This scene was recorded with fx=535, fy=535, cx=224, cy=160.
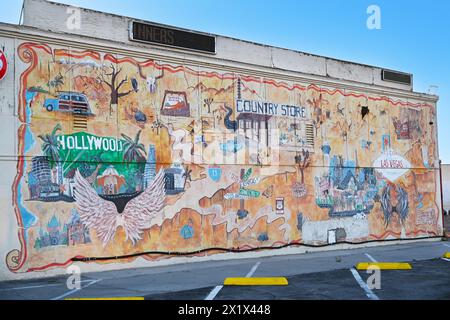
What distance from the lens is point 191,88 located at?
647 inches

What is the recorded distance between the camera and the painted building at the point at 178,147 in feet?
44.6

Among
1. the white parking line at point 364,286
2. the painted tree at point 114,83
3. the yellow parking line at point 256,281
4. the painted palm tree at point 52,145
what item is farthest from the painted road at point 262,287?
the painted tree at point 114,83

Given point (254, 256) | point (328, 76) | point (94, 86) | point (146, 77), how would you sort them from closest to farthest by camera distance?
point (94, 86) < point (146, 77) < point (254, 256) < point (328, 76)

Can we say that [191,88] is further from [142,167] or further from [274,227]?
[274,227]

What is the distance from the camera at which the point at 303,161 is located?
18906 mm

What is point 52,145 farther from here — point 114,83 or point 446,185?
point 446,185

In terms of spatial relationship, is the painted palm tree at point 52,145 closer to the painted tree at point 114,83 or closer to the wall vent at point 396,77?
the painted tree at point 114,83

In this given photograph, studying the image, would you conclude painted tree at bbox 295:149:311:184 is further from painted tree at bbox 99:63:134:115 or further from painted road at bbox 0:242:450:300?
painted tree at bbox 99:63:134:115

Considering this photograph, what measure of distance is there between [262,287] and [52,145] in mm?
6655

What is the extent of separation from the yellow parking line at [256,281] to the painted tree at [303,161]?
7.19 m

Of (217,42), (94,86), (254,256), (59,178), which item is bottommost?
(254,256)

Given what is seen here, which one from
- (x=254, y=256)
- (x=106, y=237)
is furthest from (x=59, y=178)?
(x=254, y=256)

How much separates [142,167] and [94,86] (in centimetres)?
263

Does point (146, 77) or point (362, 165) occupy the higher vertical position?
point (146, 77)
